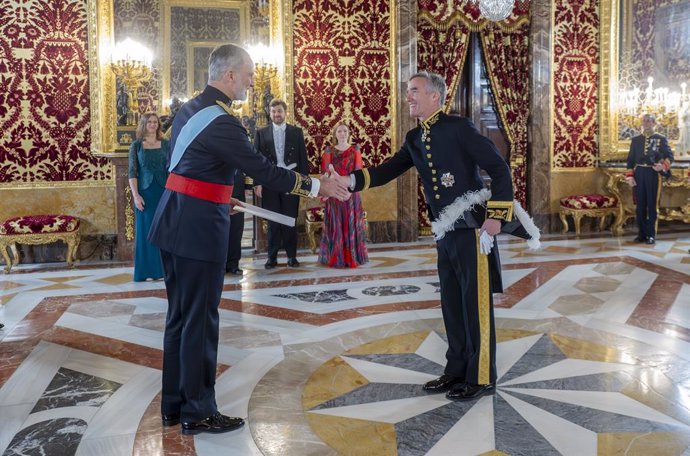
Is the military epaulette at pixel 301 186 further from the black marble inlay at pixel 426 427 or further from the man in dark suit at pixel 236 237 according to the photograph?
the man in dark suit at pixel 236 237

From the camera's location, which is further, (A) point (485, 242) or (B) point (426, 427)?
(A) point (485, 242)

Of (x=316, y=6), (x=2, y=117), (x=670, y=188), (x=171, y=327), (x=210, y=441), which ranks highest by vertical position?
(x=316, y=6)

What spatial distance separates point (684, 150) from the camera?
8766 millimetres

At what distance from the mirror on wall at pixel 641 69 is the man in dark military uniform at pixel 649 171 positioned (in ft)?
3.95

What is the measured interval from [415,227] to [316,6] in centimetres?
308

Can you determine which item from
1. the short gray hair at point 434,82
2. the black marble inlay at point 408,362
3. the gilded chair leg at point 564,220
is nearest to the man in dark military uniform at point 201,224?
the short gray hair at point 434,82

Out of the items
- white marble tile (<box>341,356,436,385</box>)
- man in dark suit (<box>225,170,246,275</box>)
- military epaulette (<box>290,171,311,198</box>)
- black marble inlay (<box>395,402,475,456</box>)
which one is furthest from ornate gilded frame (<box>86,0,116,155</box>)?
black marble inlay (<box>395,402,475,456</box>)

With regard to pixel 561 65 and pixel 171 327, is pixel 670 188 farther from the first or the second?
pixel 171 327

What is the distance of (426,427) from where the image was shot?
8.51ft

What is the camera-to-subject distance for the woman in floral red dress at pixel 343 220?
21.2 feet

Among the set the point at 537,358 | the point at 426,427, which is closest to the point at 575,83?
the point at 537,358

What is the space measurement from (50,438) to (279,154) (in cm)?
438

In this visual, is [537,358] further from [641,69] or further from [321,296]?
[641,69]

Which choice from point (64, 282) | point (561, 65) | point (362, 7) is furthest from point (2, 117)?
point (561, 65)
